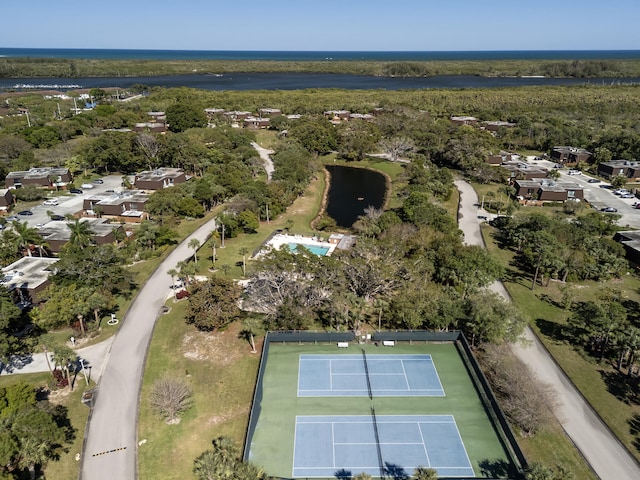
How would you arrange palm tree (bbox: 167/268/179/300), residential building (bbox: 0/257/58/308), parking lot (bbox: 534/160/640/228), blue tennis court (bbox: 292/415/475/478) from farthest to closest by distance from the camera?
parking lot (bbox: 534/160/640/228) → palm tree (bbox: 167/268/179/300) → residential building (bbox: 0/257/58/308) → blue tennis court (bbox: 292/415/475/478)

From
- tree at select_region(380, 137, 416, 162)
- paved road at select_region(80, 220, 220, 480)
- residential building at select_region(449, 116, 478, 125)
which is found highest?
residential building at select_region(449, 116, 478, 125)

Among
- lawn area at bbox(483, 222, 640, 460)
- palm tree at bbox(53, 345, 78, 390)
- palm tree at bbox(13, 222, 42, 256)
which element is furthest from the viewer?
palm tree at bbox(13, 222, 42, 256)

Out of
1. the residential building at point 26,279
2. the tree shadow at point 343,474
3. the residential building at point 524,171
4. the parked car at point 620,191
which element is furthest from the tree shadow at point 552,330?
the parked car at point 620,191

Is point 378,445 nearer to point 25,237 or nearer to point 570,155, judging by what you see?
point 25,237

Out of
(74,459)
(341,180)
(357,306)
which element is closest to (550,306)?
(357,306)

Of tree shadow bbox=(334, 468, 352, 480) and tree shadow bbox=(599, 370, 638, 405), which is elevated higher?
tree shadow bbox=(599, 370, 638, 405)

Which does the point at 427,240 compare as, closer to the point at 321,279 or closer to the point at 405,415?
the point at 321,279

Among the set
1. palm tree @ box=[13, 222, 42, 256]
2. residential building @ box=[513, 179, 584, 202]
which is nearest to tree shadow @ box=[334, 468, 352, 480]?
palm tree @ box=[13, 222, 42, 256]

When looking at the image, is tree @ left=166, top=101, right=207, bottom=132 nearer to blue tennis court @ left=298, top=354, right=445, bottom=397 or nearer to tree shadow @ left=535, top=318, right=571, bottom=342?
blue tennis court @ left=298, top=354, right=445, bottom=397
